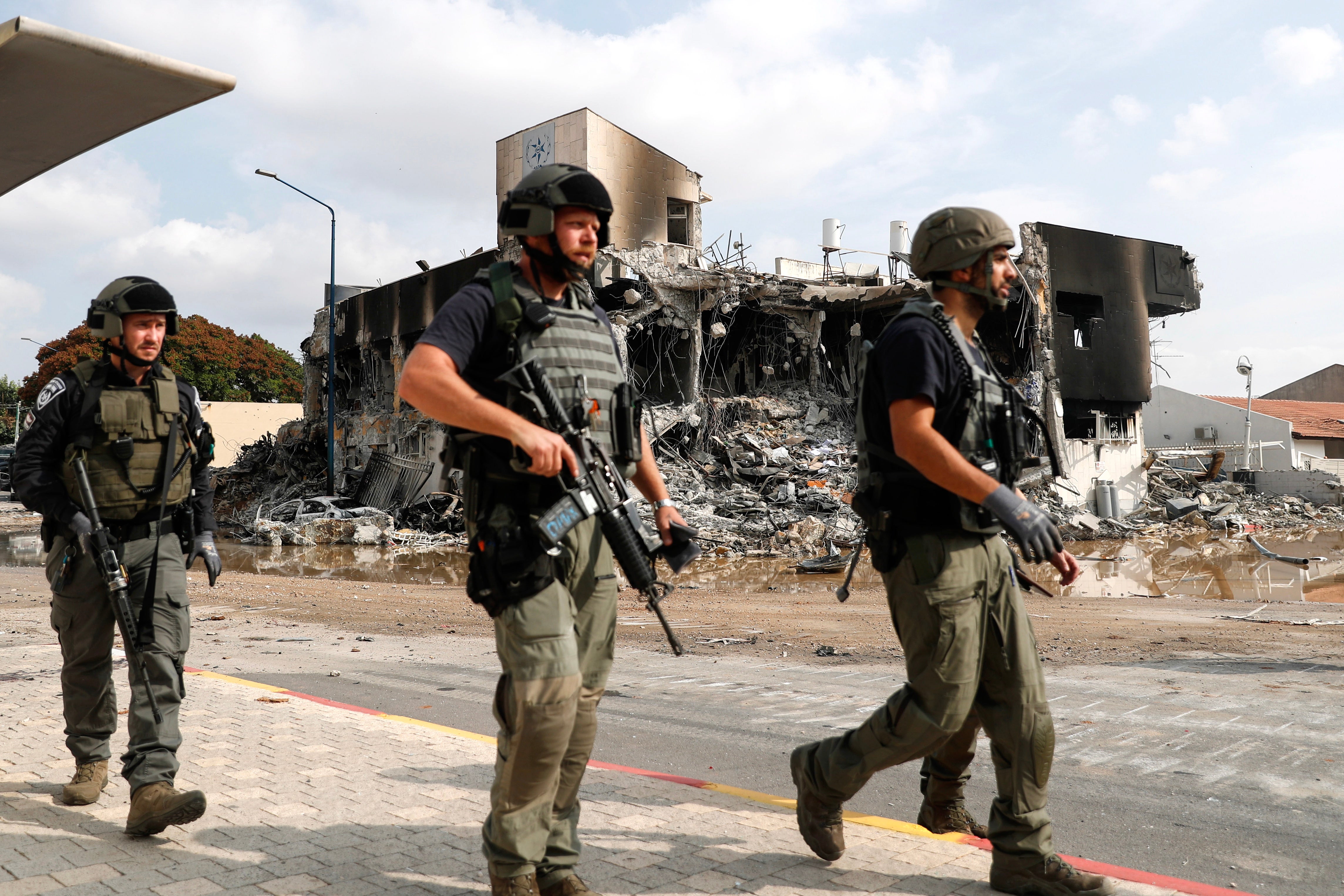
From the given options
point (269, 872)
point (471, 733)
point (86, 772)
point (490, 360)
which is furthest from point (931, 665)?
point (86, 772)

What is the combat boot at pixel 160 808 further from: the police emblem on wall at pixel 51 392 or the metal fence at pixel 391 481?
the metal fence at pixel 391 481

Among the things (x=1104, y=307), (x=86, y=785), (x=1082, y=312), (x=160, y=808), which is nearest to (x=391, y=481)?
(x=1082, y=312)

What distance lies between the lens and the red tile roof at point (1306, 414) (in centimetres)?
3741

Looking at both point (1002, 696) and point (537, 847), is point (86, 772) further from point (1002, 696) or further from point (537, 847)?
point (1002, 696)

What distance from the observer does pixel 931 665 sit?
96.4 inches

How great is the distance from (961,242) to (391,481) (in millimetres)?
23224

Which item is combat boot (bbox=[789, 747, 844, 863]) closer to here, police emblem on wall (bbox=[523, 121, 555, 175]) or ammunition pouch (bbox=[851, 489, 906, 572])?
ammunition pouch (bbox=[851, 489, 906, 572])

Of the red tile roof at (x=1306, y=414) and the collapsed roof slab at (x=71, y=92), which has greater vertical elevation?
the red tile roof at (x=1306, y=414)

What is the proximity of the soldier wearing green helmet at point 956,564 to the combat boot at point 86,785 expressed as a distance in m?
2.30

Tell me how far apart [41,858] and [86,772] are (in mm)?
625

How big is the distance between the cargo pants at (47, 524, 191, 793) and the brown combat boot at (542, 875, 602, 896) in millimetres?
1374

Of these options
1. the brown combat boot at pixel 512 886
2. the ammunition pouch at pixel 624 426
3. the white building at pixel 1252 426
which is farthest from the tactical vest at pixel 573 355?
the white building at pixel 1252 426

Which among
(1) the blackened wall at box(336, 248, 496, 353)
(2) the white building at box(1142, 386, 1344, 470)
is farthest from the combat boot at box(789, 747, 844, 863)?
(2) the white building at box(1142, 386, 1344, 470)

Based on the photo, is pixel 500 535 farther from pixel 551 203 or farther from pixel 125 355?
pixel 125 355
